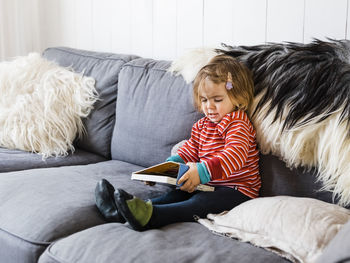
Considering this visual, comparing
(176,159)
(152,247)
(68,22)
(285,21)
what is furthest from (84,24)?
(152,247)

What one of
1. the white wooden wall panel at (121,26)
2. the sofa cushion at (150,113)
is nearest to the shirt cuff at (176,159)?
the sofa cushion at (150,113)

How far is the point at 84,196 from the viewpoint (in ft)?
5.53

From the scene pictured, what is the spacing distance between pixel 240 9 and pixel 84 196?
110cm

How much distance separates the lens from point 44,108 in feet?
7.65

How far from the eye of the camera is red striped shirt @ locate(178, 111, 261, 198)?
1644mm

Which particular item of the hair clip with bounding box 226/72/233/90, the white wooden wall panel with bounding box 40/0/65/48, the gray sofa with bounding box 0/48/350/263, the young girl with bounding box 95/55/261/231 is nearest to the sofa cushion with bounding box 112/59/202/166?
the gray sofa with bounding box 0/48/350/263

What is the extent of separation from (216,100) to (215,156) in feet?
Result: 0.66

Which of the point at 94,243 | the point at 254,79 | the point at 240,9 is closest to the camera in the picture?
the point at 94,243

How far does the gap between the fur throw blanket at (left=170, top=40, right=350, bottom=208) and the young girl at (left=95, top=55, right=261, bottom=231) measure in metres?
0.06

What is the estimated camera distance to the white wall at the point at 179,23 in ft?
6.53

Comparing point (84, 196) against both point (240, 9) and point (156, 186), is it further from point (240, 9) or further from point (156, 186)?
point (240, 9)

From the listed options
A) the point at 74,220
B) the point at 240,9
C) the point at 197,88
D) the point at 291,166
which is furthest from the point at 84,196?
the point at 240,9

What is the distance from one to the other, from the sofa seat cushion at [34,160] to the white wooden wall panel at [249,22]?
832 mm

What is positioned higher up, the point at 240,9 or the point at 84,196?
the point at 240,9
